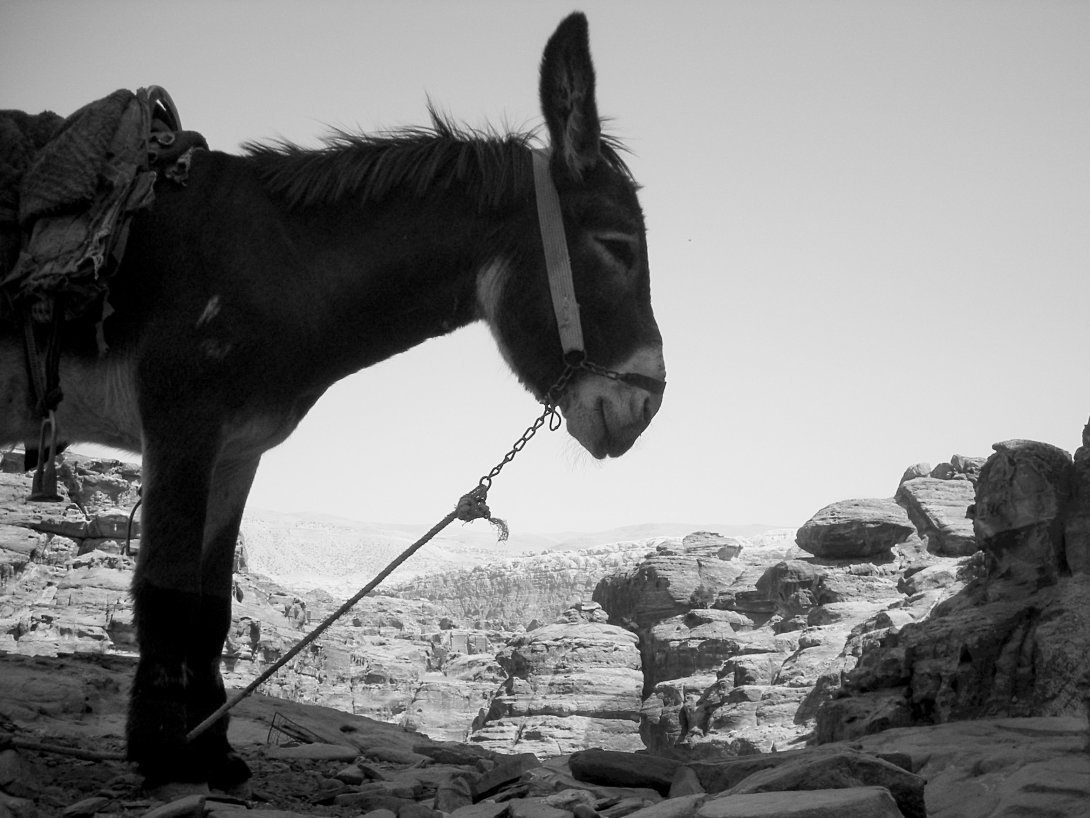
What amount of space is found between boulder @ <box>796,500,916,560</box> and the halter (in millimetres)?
60180

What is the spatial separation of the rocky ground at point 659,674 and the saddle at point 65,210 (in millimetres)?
1864

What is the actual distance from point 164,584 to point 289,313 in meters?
1.28

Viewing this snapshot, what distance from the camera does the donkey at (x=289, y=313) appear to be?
403 centimetres

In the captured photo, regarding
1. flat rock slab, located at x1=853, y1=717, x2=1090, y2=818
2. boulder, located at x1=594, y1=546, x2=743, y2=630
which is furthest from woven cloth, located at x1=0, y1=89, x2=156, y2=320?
boulder, located at x1=594, y1=546, x2=743, y2=630

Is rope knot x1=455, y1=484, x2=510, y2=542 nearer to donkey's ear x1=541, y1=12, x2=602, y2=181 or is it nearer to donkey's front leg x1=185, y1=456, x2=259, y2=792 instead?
donkey's front leg x1=185, y1=456, x2=259, y2=792

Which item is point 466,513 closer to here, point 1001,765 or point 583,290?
point 583,290

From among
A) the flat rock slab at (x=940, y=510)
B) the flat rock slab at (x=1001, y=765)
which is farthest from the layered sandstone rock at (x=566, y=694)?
the flat rock slab at (x=1001, y=765)

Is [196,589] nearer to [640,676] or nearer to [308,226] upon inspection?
[308,226]

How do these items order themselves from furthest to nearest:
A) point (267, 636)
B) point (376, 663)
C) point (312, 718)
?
point (376, 663)
point (267, 636)
point (312, 718)

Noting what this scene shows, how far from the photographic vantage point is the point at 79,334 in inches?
167

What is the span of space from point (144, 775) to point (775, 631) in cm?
5918

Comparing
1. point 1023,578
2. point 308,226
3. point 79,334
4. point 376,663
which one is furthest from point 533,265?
point 376,663

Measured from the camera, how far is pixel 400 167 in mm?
4770

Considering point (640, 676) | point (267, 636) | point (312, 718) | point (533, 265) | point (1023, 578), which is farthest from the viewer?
point (640, 676)
